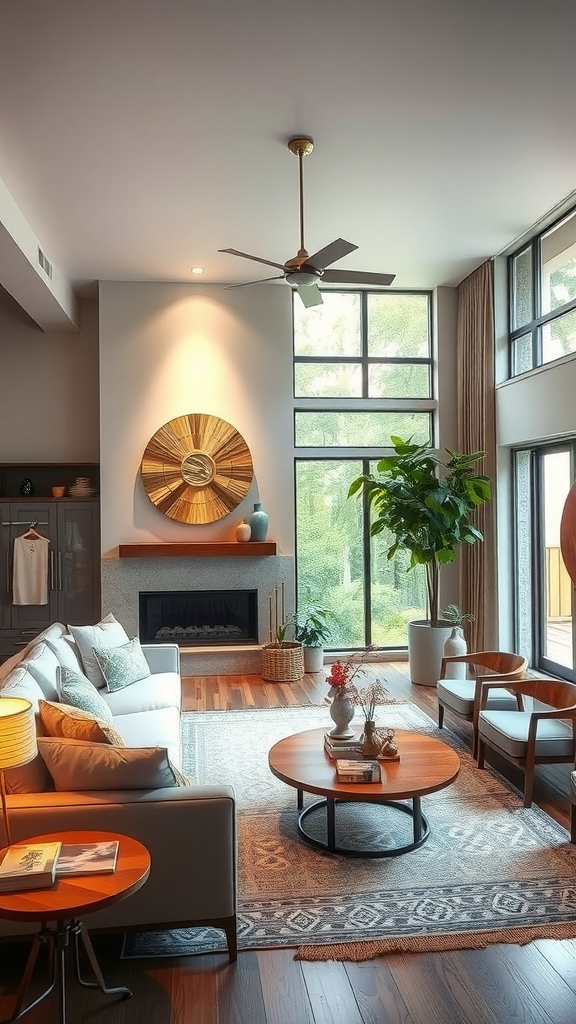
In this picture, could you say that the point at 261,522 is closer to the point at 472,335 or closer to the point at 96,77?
the point at 472,335

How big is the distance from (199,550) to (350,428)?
6.33ft

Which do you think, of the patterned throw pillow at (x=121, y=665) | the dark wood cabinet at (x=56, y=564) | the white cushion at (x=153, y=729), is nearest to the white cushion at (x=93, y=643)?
the patterned throw pillow at (x=121, y=665)

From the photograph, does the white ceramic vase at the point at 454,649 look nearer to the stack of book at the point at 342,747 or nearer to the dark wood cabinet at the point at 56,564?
the stack of book at the point at 342,747

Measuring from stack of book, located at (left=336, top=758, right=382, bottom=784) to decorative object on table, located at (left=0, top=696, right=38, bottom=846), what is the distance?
1403 millimetres

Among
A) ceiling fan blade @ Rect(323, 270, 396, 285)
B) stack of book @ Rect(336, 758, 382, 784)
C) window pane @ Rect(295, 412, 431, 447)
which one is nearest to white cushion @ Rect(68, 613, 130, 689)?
stack of book @ Rect(336, 758, 382, 784)

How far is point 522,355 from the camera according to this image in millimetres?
6281

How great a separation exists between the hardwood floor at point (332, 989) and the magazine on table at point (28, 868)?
545mm

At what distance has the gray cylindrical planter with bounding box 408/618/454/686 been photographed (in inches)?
243

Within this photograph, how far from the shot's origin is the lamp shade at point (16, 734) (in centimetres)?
223

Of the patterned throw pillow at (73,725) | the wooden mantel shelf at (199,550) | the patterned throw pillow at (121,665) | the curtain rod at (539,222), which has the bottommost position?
the patterned throw pillow at (121,665)

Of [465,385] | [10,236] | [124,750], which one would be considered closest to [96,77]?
[10,236]

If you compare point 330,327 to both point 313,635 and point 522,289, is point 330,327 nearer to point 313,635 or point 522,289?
point 522,289

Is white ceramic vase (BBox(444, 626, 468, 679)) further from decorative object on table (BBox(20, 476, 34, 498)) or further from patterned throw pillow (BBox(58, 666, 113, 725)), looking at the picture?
decorative object on table (BBox(20, 476, 34, 498))

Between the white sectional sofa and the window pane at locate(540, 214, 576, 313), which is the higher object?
the window pane at locate(540, 214, 576, 313)
